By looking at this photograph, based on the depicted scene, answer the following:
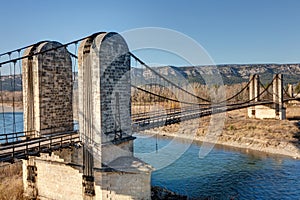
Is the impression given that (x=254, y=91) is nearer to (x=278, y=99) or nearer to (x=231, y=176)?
(x=278, y=99)

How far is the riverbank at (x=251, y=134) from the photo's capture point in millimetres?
18562

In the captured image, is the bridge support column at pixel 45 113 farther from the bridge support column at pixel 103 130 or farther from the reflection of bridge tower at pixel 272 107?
the reflection of bridge tower at pixel 272 107

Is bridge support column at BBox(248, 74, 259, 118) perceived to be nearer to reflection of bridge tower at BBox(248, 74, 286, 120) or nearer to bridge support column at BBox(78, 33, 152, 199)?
reflection of bridge tower at BBox(248, 74, 286, 120)

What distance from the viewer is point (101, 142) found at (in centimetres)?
840

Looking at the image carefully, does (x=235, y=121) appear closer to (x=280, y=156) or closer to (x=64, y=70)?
(x=280, y=156)

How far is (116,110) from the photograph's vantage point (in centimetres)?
898

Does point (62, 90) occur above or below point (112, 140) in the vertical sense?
above

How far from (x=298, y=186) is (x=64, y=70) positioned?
395 inches

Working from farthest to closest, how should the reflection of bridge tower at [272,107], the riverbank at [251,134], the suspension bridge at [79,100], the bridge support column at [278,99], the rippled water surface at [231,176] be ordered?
the reflection of bridge tower at [272,107]
the bridge support column at [278,99]
the riverbank at [251,134]
the rippled water surface at [231,176]
the suspension bridge at [79,100]

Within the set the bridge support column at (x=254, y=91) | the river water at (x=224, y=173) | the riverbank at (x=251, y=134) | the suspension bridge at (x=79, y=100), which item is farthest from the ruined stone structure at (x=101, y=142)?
the bridge support column at (x=254, y=91)

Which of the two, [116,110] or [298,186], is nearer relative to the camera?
[116,110]

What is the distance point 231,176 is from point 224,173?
46cm

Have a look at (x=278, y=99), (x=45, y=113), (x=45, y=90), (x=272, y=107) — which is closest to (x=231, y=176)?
(x=45, y=113)

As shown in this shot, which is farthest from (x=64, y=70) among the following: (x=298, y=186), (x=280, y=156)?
(x=280, y=156)
